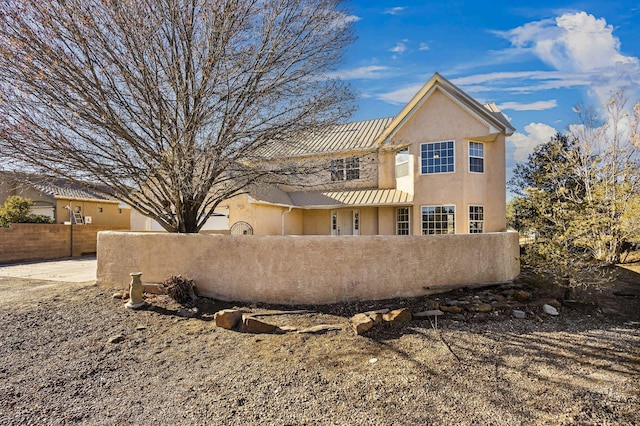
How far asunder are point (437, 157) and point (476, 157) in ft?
6.01

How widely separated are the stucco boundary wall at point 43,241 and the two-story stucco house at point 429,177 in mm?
8678

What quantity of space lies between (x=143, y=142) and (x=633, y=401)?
440 inches

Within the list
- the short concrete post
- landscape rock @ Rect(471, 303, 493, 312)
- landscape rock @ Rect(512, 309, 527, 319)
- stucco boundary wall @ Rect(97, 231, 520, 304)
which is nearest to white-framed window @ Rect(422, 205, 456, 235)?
stucco boundary wall @ Rect(97, 231, 520, 304)

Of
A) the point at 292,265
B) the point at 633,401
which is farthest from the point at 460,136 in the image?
the point at 633,401

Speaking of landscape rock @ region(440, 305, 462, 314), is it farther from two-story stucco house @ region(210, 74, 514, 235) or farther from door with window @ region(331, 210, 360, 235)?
door with window @ region(331, 210, 360, 235)

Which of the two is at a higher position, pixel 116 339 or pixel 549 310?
pixel 549 310

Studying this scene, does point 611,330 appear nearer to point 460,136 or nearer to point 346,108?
point 346,108

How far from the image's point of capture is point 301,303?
326 inches

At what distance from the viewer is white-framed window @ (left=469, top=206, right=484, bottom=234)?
16.0 metres

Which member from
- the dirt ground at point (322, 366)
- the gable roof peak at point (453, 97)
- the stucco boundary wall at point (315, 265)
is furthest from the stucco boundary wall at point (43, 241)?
the gable roof peak at point (453, 97)

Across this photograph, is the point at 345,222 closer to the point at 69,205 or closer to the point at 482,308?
the point at 482,308

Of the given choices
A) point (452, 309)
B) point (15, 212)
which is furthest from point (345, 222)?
point (15, 212)

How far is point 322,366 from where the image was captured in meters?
5.35

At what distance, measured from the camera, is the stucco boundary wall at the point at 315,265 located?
831cm
